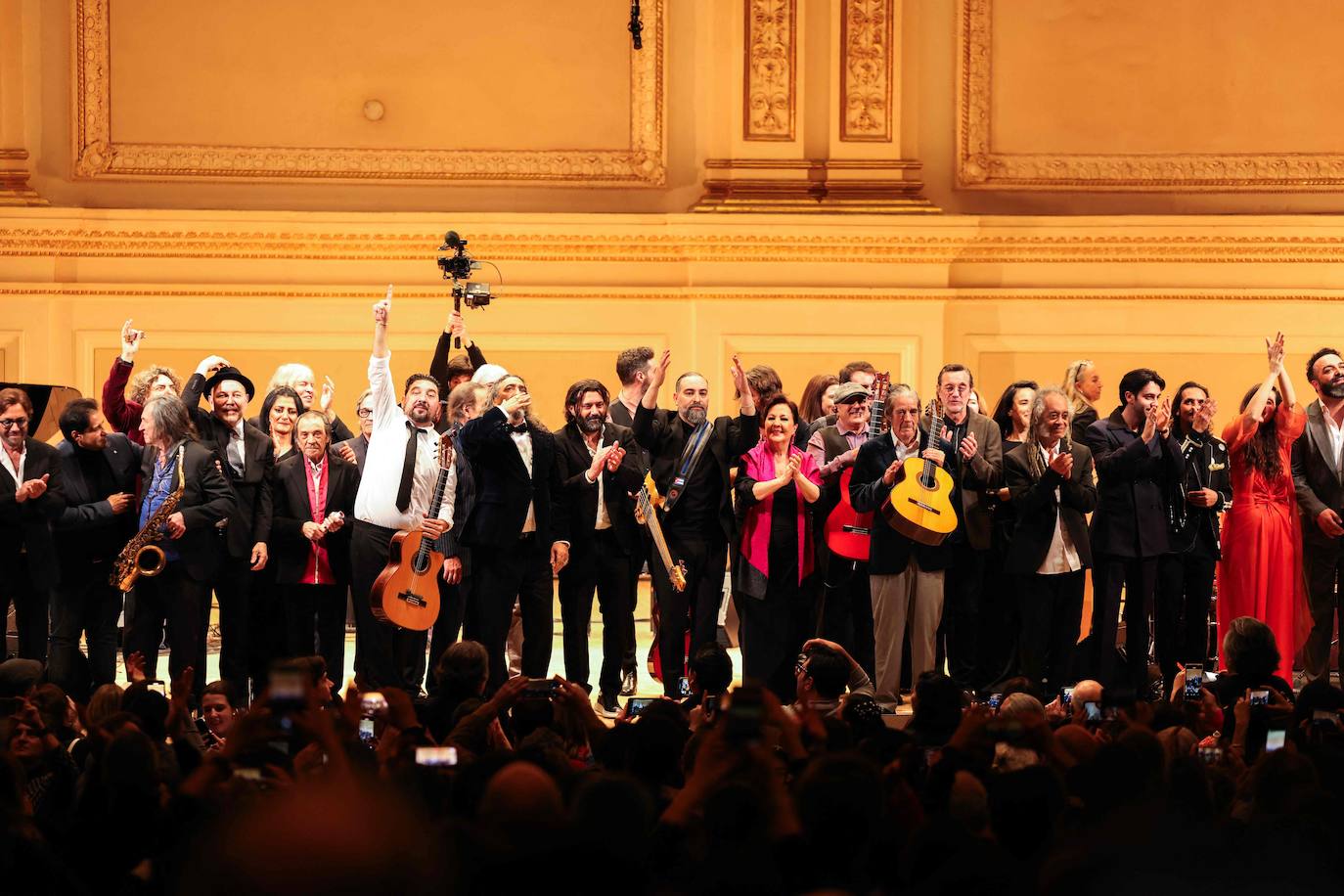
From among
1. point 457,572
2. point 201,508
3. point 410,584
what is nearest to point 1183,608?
point 457,572

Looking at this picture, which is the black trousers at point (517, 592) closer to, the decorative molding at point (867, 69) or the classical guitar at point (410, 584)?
the classical guitar at point (410, 584)

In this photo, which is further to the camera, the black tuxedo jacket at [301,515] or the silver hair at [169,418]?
the black tuxedo jacket at [301,515]

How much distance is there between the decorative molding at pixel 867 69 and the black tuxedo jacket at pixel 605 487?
347cm

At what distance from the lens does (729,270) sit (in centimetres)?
1037

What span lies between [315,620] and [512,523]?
0.99 metres

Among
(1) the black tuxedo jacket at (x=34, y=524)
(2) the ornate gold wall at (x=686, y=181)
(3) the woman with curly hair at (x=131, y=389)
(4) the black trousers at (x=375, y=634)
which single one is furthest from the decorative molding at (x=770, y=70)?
(1) the black tuxedo jacket at (x=34, y=524)

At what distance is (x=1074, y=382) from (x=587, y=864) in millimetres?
6016

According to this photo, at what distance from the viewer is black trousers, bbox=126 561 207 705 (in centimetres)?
724

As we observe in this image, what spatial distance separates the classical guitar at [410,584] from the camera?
7.21m

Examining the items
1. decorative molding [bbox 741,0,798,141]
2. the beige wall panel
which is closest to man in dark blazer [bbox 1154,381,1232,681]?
decorative molding [bbox 741,0,798,141]

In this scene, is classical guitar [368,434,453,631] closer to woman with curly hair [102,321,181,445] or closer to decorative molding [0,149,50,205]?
woman with curly hair [102,321,181,445]

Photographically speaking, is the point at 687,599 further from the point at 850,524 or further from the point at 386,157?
the point at 386,157

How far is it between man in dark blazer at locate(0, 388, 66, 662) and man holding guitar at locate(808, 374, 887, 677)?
127 inches

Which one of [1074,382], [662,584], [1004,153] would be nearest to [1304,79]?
[1004,153]
